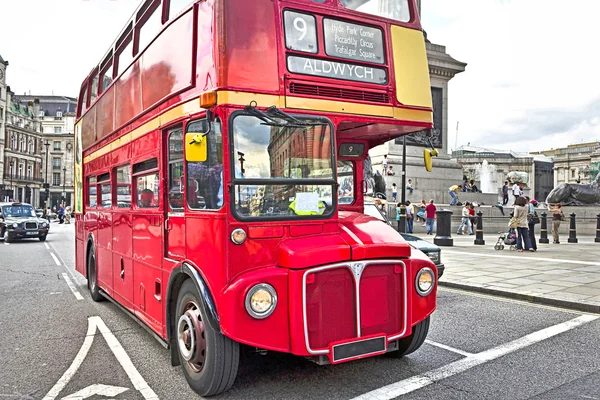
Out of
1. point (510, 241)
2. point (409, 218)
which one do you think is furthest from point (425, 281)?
point (409, 218)

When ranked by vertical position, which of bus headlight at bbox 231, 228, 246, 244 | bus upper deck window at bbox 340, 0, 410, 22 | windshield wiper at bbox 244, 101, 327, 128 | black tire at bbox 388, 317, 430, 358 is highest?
bus upper deck window at bbox 340, 0, 410, 22

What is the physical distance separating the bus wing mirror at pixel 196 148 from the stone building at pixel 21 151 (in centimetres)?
8249

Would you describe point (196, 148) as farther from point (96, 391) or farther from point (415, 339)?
point (415, 339)

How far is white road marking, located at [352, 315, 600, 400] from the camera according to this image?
13.8 ft

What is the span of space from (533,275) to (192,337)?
330 inches

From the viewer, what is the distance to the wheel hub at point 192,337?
13.9 ft

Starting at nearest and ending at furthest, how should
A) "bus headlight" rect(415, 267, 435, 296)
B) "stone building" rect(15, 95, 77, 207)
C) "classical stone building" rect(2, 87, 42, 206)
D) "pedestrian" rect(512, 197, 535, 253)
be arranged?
"bus headlight" rect(415, 267, 435, 296) → "pedestrian" rect(512, 197, 535, 253) → "classical stone building" rect(2, 87, 42, 206) → "stone building" rect(15, 95, 77, 207)

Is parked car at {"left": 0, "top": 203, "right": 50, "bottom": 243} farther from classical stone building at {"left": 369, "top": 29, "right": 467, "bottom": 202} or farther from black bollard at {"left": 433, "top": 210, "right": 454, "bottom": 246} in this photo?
Result: black bollard at {"left": 433, "top": 210, "right": 454, "bottom": 246}

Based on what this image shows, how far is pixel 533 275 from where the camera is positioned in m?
10.5

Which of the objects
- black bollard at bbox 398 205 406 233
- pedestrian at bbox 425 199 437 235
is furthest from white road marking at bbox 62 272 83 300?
pedestrian at bbox 425 199 437 235

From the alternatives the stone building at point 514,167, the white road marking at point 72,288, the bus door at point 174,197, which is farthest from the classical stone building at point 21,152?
the bus door at point 174,197

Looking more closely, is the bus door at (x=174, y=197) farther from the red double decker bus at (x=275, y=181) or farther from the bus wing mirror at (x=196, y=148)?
the bus wing mirror at (x=196, y=148)

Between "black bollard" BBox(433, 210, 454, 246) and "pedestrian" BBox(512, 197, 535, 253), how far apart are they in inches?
Answer: 97.0

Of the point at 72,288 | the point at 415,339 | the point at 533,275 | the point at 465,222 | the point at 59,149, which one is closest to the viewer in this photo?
the point at 415,339
